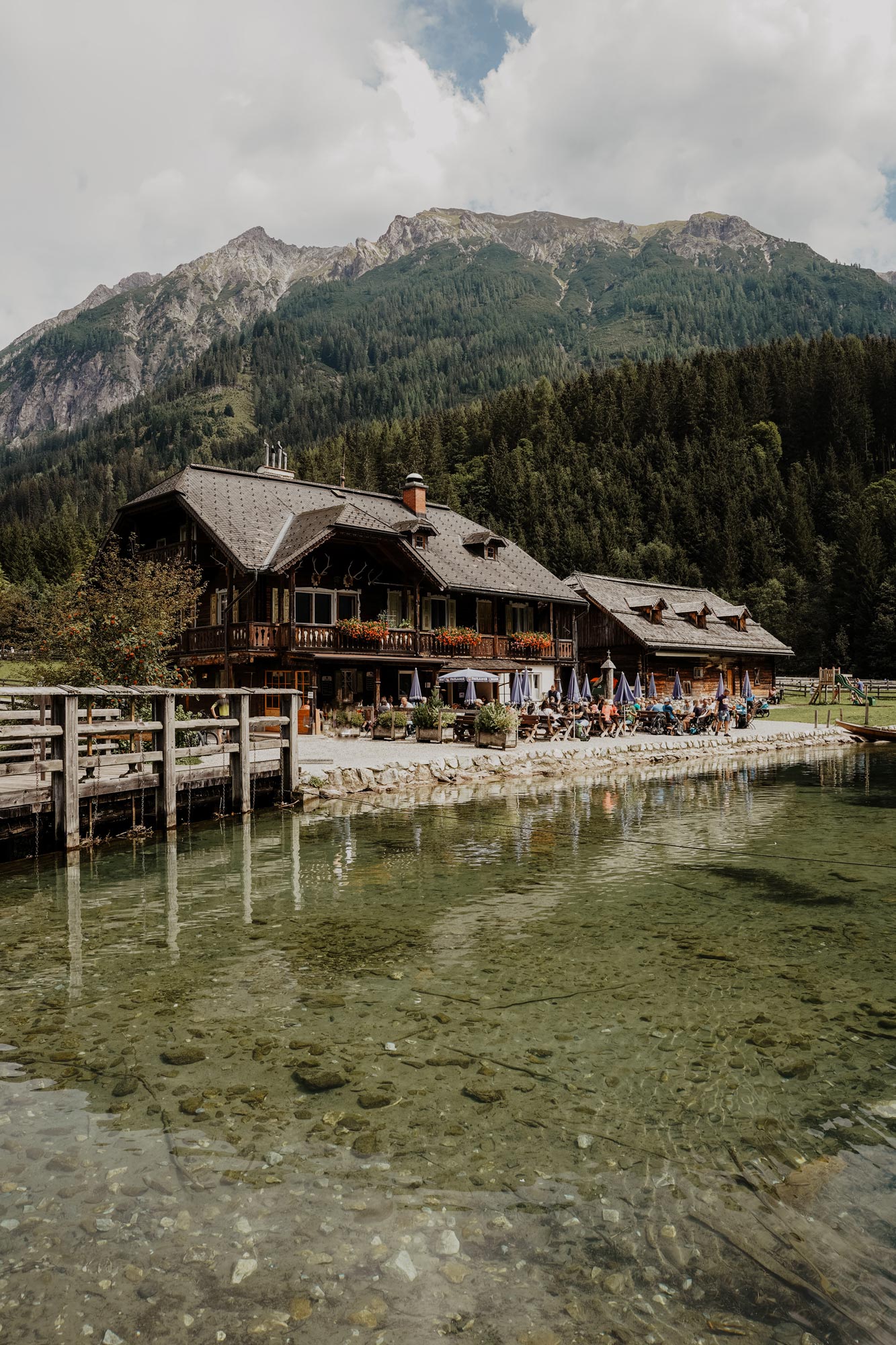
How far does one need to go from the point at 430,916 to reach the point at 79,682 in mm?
13586

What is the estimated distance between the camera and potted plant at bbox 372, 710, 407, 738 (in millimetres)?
29422

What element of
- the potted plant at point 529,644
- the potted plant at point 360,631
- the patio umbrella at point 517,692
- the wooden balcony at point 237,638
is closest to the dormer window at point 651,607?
the potted plant at point 529,644

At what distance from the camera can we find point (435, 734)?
2869 cm

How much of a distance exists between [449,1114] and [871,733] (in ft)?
114

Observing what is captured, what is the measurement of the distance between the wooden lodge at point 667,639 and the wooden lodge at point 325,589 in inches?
309

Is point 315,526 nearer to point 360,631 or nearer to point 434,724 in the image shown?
point 360,631

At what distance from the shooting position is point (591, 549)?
295 feet

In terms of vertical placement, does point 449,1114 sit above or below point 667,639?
below

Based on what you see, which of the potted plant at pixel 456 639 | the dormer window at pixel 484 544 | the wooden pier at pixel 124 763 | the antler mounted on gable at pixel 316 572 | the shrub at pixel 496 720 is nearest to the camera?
the wooden pier at pixel 124 763

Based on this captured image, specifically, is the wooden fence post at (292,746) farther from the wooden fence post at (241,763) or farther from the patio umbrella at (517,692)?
the patio umbrella at (517,692)

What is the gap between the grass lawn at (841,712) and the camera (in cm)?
4266

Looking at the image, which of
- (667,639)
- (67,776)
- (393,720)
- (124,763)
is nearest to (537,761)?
(393,720)

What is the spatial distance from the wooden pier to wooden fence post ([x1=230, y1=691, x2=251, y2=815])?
2 cm

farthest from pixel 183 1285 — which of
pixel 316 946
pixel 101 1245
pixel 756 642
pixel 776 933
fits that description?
pixel 756 642
